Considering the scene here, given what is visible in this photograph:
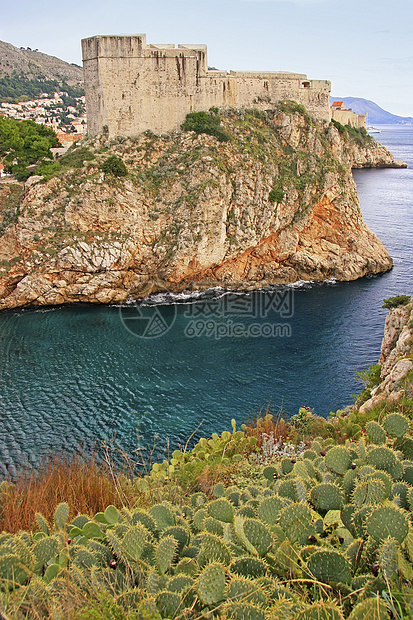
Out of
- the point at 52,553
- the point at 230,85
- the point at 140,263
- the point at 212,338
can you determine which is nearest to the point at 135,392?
the point at 212,338

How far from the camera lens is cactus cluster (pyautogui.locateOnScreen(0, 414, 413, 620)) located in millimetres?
3445

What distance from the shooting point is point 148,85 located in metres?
32.0

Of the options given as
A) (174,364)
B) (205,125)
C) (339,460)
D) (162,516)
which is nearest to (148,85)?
(205,125)

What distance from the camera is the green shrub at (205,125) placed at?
33.0 meters

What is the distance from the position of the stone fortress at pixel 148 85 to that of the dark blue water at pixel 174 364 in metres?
13.6

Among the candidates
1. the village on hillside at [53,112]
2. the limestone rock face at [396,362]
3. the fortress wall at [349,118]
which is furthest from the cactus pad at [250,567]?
the fortress wall at [349,118]

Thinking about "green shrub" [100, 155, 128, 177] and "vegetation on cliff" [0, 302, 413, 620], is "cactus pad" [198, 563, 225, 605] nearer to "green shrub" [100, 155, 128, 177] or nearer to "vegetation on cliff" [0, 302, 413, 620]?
"vegetation on cliff" [0, 302, 413, 620]

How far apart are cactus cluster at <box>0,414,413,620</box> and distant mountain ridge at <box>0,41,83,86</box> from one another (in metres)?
122

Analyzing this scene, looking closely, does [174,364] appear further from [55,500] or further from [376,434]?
[376,434]

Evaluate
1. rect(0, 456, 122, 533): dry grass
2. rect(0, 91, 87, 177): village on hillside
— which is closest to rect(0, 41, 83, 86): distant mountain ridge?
rect(0, 91, 87, 177): village on hillside

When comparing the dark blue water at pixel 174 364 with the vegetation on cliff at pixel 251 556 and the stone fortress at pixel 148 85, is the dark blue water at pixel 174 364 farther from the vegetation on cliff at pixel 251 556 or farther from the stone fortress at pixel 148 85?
the stone fortress at pixel 148 85

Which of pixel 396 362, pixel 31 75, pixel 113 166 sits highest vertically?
pixel 31 75

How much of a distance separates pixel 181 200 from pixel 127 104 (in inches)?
299

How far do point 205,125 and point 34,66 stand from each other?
104102 millimetres
